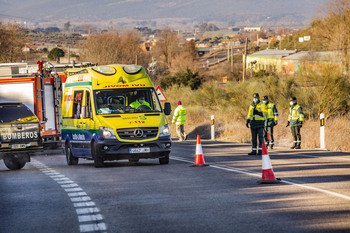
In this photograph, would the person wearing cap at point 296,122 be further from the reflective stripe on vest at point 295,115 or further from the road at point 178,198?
the road at point 178,198

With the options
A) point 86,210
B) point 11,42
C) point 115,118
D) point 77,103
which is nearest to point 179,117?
point 77,103

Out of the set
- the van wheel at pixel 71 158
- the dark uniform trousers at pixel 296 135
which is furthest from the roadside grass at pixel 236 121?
the van wheel at pixel 71 158

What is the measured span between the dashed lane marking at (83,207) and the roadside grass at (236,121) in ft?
44.6

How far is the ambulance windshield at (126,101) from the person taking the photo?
1761 centimetres

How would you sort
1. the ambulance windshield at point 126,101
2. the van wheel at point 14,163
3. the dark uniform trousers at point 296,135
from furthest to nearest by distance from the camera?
the dark uniform trousers at point 296,135, the van wheel at point 14,163, the ambulance windshield at point 126,101

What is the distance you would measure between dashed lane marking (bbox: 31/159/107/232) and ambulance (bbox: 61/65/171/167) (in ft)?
5.73

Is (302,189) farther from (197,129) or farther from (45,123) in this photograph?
(197,129)

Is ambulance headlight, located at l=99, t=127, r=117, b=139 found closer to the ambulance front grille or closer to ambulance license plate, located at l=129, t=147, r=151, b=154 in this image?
the ambulance front grille

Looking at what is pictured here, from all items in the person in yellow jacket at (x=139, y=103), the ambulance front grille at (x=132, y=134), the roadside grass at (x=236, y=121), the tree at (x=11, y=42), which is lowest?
the roadside grass at (x=236, y=121)

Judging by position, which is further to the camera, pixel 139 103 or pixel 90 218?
pixel 139 103

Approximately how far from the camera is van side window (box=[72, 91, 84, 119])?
1854cm

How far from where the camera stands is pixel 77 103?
1880 cm

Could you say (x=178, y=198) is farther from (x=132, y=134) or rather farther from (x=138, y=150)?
(x=132, y=134)

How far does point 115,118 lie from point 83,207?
6806 mm
